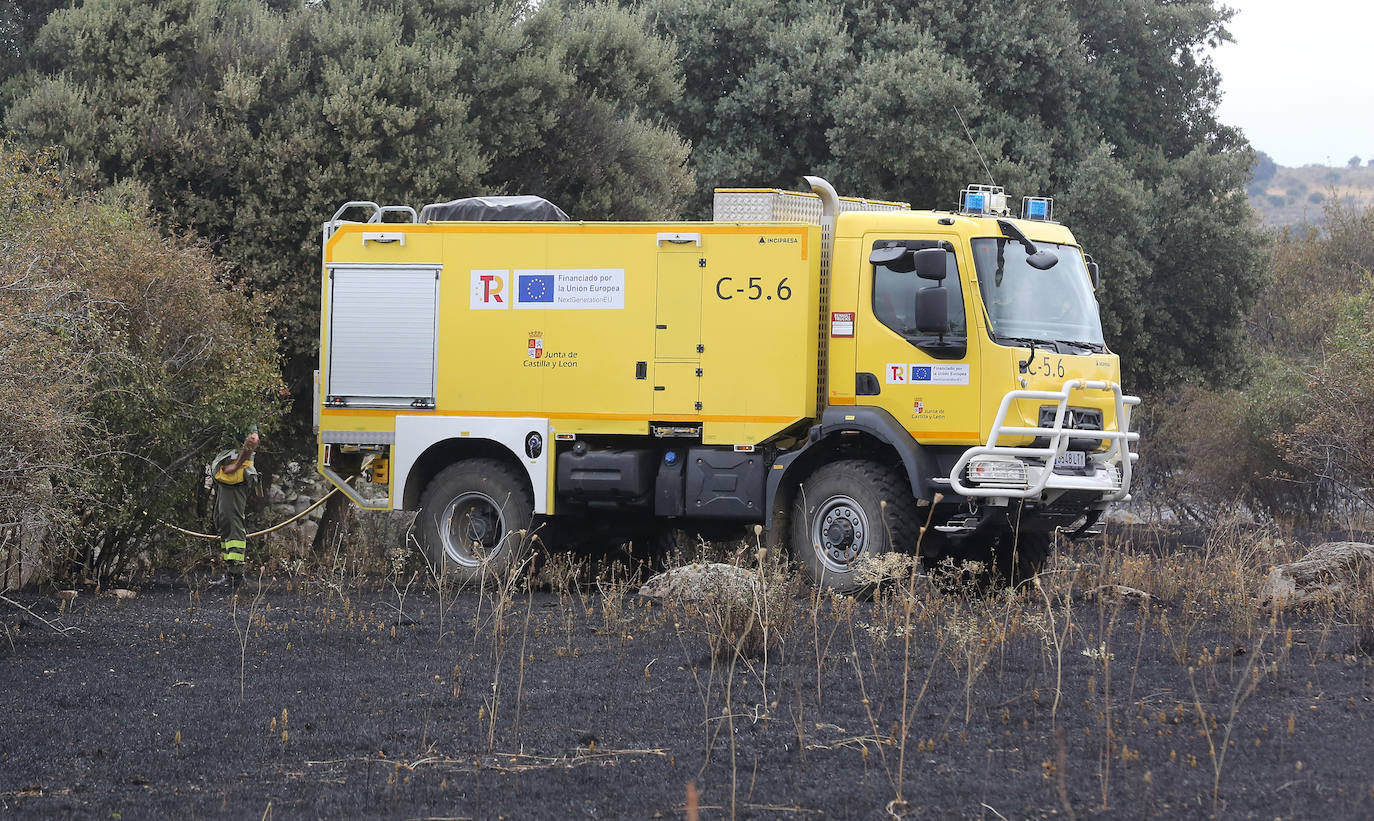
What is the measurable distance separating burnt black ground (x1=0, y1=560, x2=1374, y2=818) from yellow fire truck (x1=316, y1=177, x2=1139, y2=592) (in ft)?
6.69

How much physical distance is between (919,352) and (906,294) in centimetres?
49

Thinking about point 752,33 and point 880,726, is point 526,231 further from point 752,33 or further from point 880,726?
point 752,33

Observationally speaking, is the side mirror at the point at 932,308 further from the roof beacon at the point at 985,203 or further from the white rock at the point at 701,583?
the white rock at the point at 701,583

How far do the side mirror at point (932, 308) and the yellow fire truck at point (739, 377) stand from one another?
0.05ft

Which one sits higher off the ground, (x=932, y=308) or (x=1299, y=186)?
(x=1299, y=186)

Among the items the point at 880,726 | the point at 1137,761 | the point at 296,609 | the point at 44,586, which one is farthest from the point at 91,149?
the point at 1137,761

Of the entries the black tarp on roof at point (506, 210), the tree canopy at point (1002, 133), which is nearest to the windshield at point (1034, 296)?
the black tarp on roof at point (506, 210)

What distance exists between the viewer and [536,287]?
1270cm

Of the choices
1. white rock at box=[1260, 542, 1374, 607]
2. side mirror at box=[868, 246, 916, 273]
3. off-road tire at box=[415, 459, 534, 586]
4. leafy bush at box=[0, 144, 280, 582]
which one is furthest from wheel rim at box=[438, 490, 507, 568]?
white rock at box=[1260, 542, 1374, 607]

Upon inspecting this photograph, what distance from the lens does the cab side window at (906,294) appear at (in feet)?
37.8

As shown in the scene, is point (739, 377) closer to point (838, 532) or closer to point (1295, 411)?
point (838, 532)

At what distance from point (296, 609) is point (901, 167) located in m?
12.7

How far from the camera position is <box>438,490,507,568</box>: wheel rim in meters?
13.2

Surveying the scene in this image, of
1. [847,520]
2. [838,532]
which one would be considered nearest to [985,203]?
[847,520]
